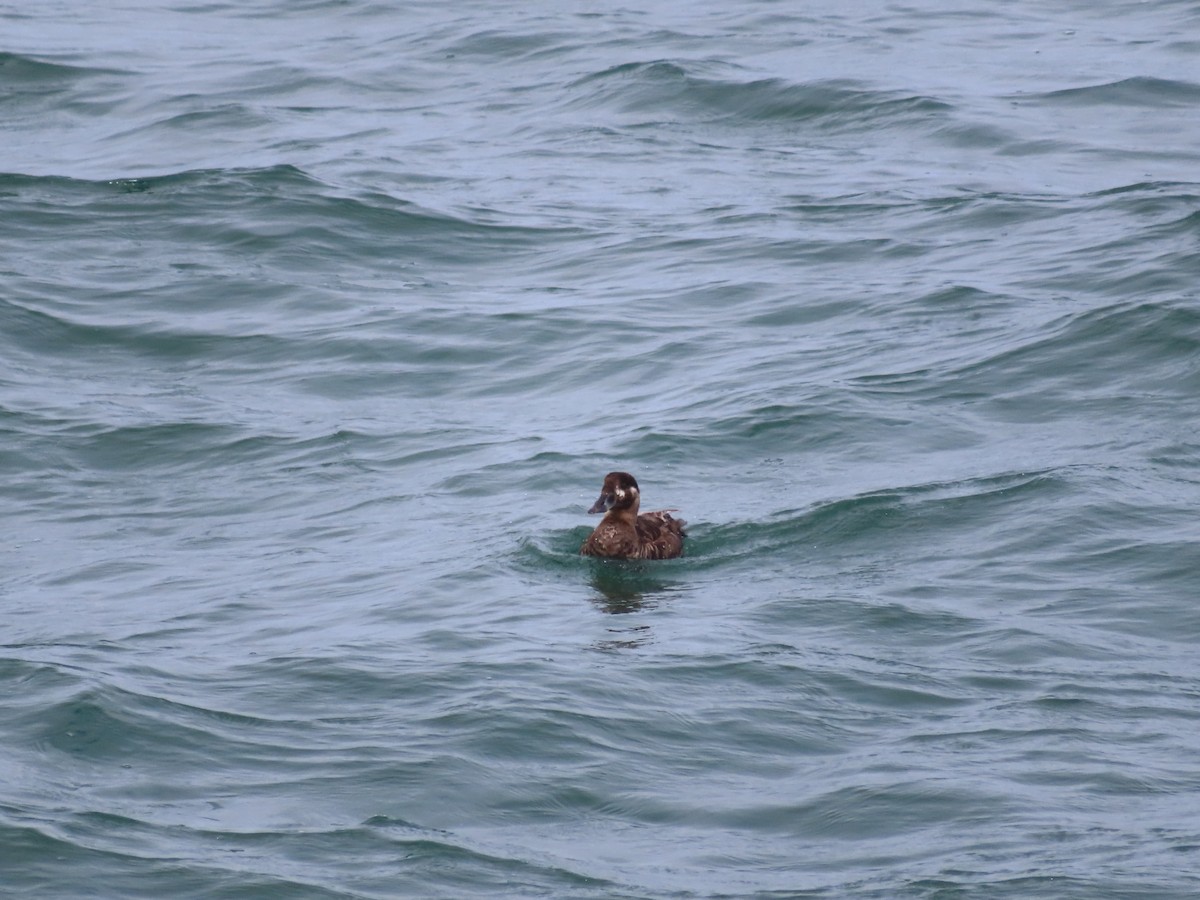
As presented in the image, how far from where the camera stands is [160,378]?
14719 mm

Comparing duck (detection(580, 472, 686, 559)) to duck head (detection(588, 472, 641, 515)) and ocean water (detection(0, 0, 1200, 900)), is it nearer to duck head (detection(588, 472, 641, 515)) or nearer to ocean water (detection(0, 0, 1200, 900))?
duck head (detection(588, 472, 641, 515))

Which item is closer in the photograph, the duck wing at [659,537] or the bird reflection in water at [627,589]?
the bird reflection in water at [627,589]

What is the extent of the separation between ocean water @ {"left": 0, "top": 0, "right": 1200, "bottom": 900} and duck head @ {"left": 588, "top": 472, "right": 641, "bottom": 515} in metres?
0.37

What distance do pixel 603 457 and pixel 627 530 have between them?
72.8 inches

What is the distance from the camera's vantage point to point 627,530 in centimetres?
1089

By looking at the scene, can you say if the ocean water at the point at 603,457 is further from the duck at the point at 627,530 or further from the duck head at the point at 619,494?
the duck head at the point at 619,494

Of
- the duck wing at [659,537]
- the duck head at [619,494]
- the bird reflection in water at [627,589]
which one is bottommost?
the bird reflection in water at [627,589]

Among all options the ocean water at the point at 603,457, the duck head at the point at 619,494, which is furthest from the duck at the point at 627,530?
the ocean water at the point at 603,457

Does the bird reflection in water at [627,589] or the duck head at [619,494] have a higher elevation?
the duck head at [619,494]

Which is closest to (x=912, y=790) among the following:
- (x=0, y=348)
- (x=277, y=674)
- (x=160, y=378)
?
(x=277, y=674)

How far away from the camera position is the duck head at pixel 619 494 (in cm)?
1095

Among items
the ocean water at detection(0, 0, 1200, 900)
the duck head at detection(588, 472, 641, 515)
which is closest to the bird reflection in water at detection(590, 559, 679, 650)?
the ocean water at detection(0, 0, 1200, 900)

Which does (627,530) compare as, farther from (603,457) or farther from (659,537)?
(603,457)

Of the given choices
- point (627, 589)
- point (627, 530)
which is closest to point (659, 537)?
point (627, 530)
